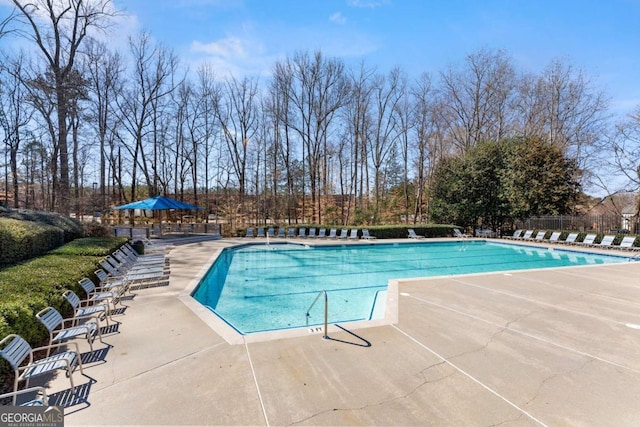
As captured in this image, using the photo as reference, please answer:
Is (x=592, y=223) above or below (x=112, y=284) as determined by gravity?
above

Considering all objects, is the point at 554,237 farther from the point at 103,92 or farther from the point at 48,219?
the point at 103,92

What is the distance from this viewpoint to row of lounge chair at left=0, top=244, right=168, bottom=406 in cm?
279

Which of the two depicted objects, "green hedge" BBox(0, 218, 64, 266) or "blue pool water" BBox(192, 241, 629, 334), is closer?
"green hedge" BBox(0, 218, 64, 266)

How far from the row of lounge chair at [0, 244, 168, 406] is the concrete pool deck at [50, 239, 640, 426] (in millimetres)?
265

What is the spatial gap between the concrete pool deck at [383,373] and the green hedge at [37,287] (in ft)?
2.40

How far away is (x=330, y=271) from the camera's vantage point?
1098 centimetres

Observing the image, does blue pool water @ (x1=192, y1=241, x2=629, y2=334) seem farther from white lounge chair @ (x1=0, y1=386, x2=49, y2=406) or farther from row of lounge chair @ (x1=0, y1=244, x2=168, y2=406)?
white lounge chair @ (x1=0, y1=386, x2=49, y2=406)

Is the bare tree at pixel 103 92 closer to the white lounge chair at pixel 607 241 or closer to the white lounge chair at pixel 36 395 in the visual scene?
the white lounge chair at pixel 36 395

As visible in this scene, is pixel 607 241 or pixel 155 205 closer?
pixel 607 241

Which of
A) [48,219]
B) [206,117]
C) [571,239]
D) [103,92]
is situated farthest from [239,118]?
[571,239]

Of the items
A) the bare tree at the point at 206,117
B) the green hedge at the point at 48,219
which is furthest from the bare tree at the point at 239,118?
the green hedge at the point at 48,219

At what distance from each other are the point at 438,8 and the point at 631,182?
2136 centimetres

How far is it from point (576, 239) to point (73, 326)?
20640 millimetres

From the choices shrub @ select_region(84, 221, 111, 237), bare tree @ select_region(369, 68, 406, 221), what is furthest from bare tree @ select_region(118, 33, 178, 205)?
bare tree @ select_region(369, 68, 406, 221)
